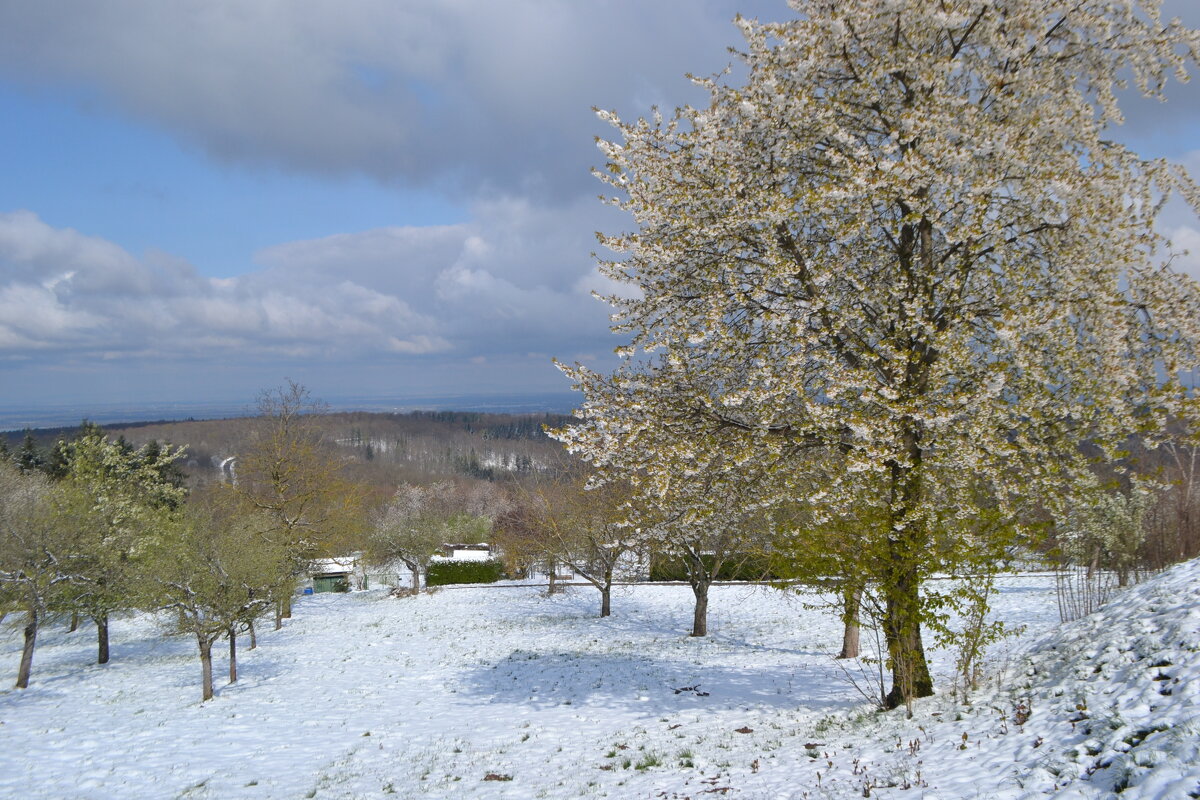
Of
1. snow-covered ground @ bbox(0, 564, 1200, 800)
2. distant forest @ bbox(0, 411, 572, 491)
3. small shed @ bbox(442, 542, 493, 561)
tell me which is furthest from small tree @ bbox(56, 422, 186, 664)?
distant forest @ bbox(0, 411, 572, 491)

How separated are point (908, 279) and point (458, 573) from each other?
4006 centimetres

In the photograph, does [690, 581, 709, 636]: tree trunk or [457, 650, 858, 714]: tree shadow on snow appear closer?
[457, 650, 858, 714]: tree shadow on snow

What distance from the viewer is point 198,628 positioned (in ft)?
57.0

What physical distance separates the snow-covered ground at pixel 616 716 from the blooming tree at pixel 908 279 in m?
1.77

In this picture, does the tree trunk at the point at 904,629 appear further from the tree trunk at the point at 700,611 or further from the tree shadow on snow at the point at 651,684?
the tree trunk at the point at 700,611

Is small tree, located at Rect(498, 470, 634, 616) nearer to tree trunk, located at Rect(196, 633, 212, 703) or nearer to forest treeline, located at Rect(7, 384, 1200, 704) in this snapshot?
forest treeline, located at Rect(7, 384, 1200, 704)

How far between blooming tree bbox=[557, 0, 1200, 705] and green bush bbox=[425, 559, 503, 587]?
37.1 meters

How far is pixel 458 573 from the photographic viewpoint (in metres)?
44.3

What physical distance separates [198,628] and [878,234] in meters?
18.5

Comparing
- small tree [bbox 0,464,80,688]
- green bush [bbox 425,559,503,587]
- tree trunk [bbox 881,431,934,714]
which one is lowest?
green bush [bbox 425,559,503,587]

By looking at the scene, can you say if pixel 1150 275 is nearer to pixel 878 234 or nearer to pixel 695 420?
pixel 878 234

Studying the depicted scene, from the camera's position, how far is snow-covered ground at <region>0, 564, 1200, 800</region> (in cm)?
598

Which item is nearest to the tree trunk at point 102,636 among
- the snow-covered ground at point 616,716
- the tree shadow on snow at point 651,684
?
the snow-covered ground at point 616,716

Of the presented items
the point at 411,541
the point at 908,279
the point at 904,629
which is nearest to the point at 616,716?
the point at 904,629
